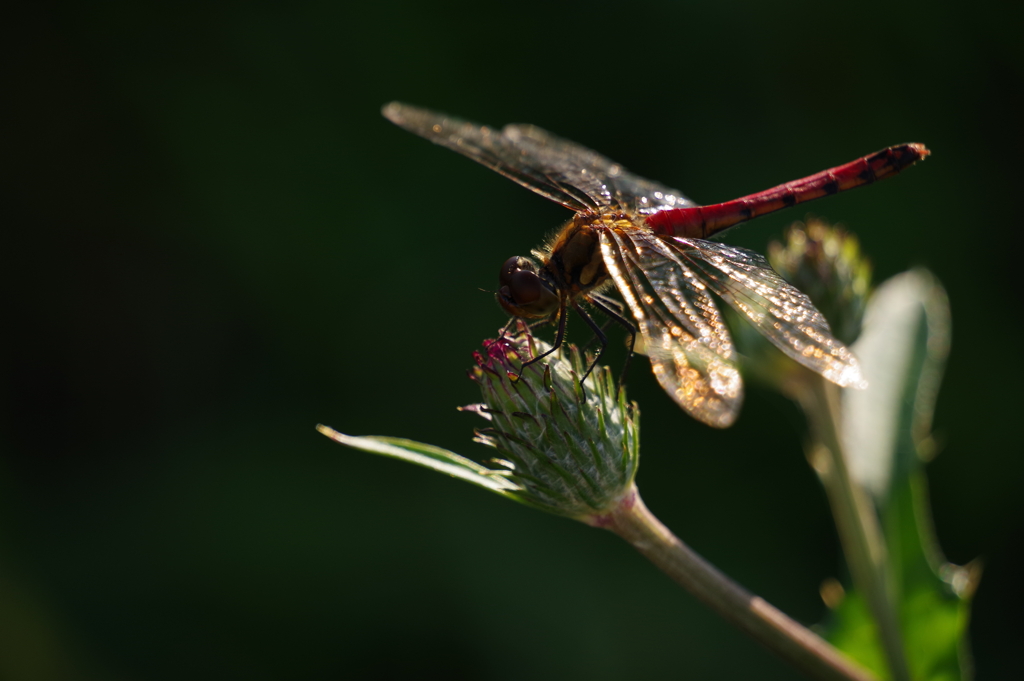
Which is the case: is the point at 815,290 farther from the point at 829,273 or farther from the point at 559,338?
the point at 559,338

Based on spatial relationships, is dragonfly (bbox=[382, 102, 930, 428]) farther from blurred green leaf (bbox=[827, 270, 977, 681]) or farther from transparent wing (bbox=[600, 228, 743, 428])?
blurred green leaf (bbox=[827, 270, 977, 681])

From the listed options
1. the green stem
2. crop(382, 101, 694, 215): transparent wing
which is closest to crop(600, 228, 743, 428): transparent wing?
crop(382, 101, 694, 215): transparent wing

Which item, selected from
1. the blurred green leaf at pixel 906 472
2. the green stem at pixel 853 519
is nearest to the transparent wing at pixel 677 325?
the green stem at pixel 853 519

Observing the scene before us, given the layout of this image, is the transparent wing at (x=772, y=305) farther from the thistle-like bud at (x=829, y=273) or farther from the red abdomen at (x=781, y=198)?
the thistle-like bud at (x=829, y=273)

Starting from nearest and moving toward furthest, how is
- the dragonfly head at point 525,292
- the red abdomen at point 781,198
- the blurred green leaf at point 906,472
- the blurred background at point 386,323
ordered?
the blurred green leaf at point 906,472 < the dragonfly head at point 525,292 < the red abdomen at point 781,198 < the blurred background at point 386,323

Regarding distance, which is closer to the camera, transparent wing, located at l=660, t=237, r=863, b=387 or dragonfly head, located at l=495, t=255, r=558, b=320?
transparent wing, located at l=660, t=237, r=863, b=387

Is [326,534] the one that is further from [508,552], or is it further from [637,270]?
[637,270]

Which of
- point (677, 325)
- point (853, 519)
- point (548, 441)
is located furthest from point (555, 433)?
point (853, 519)
